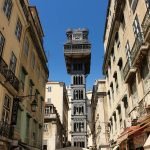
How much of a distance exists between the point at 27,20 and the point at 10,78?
24.4 feet

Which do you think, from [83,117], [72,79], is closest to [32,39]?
[83,117]

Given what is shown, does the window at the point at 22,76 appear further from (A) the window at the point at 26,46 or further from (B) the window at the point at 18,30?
(B) the window at the point at 18,30

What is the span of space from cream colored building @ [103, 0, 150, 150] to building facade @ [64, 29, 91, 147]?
57058mm

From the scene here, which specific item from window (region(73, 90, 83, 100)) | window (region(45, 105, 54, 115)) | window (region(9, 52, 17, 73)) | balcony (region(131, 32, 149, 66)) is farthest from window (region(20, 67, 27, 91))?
window (region(73, 90, 83, 100))

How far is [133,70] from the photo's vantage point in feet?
50.3

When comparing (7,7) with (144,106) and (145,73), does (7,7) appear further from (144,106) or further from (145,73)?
(144,106)

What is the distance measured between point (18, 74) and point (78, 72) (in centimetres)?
7297

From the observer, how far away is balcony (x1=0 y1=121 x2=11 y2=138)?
14642mm

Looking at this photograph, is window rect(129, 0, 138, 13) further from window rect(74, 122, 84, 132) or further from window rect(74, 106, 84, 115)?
window rect(74, 106, 84, 115)

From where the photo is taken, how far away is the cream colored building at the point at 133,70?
1269 centimetres

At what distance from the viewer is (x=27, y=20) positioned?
21.4m

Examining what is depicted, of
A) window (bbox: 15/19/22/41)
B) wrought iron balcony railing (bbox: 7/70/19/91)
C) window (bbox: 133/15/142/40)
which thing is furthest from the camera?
window (bbox: 15/19/22/41)

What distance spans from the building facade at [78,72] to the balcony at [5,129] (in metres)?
63.4

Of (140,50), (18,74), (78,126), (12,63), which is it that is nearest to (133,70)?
(140,50)
